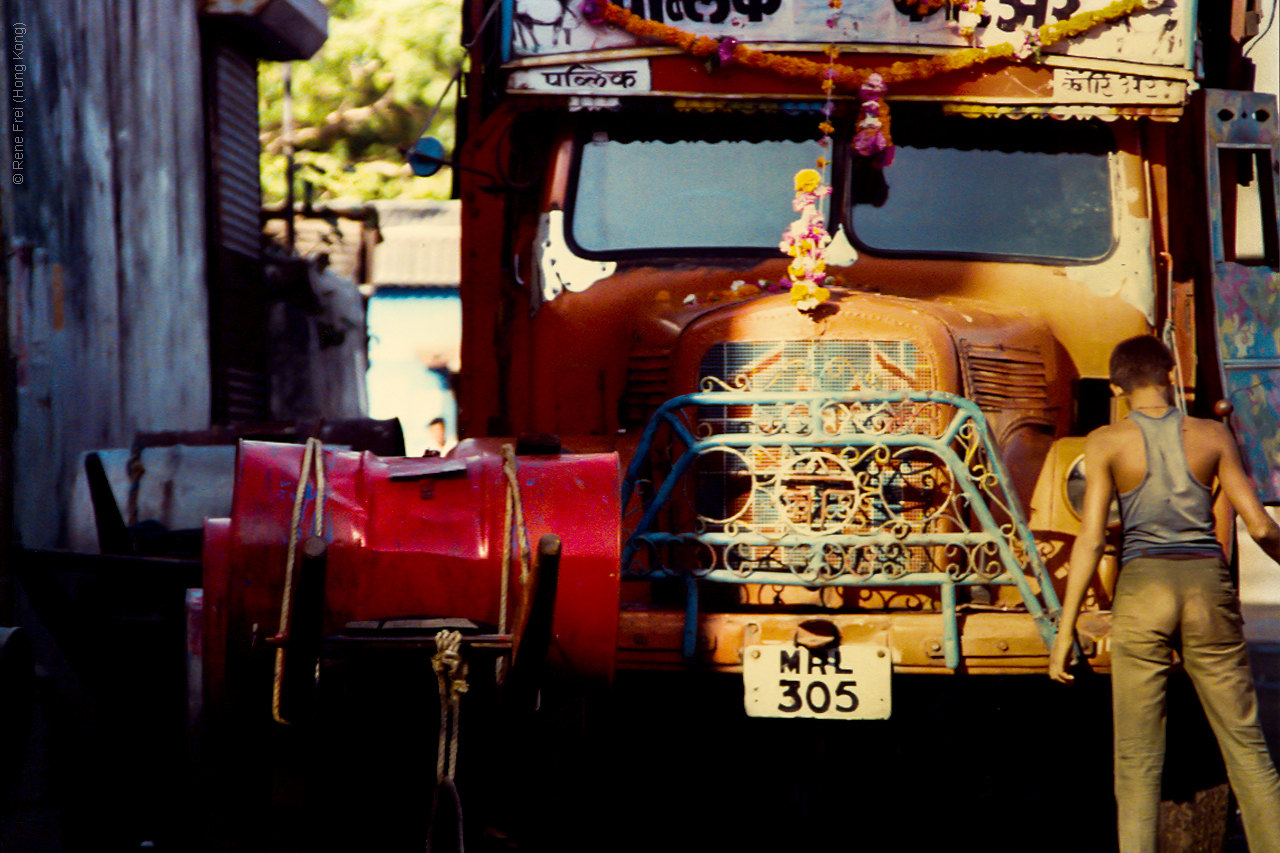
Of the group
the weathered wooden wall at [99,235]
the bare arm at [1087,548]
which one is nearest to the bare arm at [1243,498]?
the bare arm at [1087,548]

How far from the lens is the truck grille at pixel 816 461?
178 inches

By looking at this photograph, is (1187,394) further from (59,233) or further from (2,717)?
(59,233)

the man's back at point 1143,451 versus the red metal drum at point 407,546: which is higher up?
the man's back at point 1143,451

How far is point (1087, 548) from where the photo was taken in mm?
4234

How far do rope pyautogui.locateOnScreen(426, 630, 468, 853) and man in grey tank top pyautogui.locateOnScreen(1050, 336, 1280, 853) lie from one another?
1.81 m

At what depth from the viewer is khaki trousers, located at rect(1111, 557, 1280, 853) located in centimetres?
415

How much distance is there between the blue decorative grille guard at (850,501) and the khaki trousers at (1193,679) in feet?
0.88

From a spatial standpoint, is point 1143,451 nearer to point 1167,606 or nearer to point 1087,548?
point 1087,548

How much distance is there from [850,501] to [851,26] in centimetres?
209

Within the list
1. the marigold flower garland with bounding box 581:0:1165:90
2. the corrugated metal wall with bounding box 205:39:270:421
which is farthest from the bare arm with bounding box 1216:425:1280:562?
the corrugated metal wall with bounding box 205:39:270:421

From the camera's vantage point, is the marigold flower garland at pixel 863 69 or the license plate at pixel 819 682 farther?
the marigold flower garland at pixel 863 69

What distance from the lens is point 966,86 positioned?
227 inches
